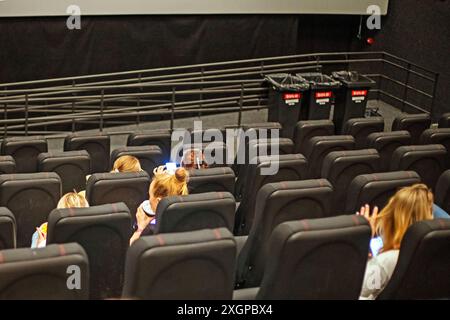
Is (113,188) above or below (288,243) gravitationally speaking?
below

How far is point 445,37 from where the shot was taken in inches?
360

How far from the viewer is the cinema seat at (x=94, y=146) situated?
5793 mm

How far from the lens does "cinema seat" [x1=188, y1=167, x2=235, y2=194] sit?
14.6 ft

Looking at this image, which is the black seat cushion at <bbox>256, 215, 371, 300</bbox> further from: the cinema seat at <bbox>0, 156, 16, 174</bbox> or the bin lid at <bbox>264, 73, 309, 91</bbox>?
the bin lid at <bbox>264, 73, 309, 91</bbox>

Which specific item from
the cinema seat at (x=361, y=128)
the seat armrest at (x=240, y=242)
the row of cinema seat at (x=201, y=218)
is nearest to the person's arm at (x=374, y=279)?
the row of cinema seat at (x=201, y=218)

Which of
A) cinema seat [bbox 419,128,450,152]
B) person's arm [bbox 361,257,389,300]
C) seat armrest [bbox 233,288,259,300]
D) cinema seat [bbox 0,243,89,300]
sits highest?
cinema seat [bbox 0,243,89,300]

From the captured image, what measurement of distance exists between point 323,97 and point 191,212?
473cm

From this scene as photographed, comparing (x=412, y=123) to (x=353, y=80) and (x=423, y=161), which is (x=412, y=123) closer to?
(x=353, y=80)

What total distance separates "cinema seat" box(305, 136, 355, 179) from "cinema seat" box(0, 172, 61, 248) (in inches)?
82.2

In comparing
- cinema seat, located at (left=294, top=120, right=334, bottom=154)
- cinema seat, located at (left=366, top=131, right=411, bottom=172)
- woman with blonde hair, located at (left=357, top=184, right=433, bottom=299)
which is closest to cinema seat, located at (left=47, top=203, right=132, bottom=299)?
woman with blonde hair, located at (left=357, top=184, right=433, bottom=299)
